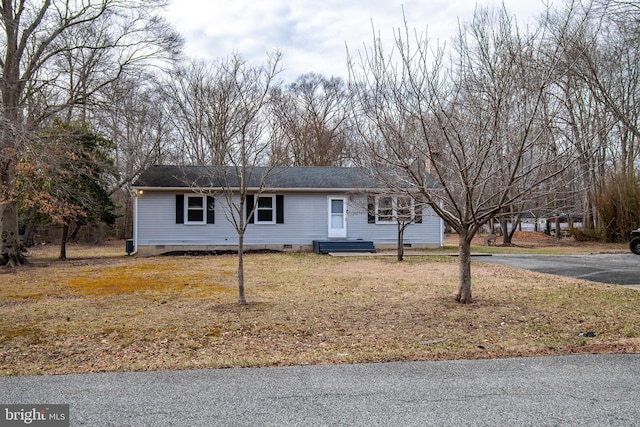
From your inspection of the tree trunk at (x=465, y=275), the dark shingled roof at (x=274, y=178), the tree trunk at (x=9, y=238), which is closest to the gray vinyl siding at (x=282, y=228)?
the dark shingled roof at (x=274, y=178)

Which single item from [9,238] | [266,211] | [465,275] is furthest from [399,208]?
[9,238]

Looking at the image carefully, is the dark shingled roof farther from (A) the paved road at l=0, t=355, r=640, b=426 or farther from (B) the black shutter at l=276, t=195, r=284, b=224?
(A) the paved road at l=0, t=355, r=640, b=426

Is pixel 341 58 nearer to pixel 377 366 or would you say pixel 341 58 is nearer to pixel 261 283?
pixel 377 366

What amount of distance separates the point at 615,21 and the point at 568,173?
1081cm

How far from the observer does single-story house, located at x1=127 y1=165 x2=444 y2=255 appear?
57.6 feet

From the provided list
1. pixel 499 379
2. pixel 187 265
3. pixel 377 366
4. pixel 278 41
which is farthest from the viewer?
pixel 187 265

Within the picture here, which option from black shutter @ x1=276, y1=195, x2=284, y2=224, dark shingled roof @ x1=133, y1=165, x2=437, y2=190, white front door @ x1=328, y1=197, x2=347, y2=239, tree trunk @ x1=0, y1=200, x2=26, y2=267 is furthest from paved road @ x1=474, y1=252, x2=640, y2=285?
tree trunk @ x1=0, y1=200, x2=26, y2=267

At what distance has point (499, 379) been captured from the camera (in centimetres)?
399

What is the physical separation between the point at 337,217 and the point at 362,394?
15.1 m

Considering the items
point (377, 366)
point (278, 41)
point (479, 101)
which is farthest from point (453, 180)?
point (278, 41)

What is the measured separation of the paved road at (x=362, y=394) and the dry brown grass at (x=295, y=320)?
1.13ft

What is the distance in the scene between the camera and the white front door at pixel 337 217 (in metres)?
18.6

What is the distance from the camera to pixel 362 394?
366 cm

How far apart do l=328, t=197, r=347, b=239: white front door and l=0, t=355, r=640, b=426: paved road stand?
14.2 metres
